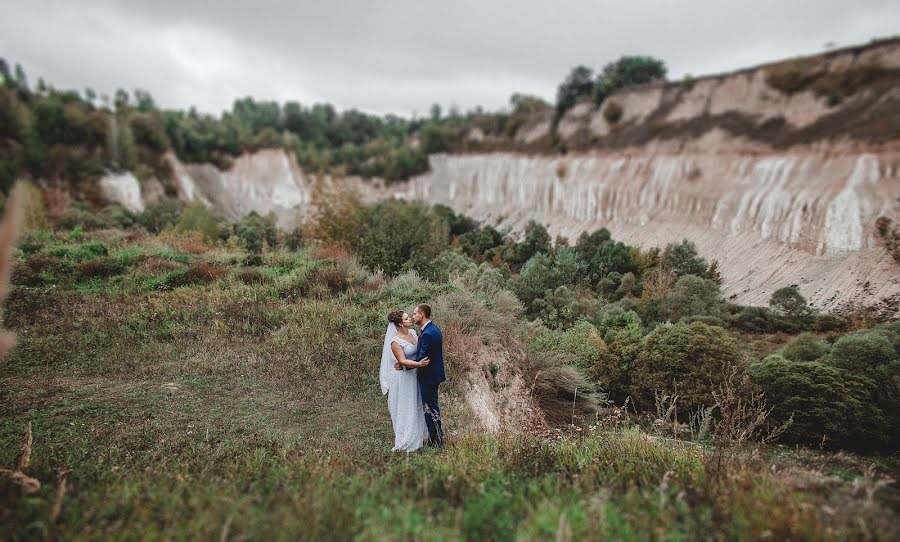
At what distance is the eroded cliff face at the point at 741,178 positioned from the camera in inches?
1000

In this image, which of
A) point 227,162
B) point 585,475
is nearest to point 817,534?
point 585,475

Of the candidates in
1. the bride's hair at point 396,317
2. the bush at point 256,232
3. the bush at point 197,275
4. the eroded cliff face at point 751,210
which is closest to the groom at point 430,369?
the bride's hair at point 396,317

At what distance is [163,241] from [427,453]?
613 inches

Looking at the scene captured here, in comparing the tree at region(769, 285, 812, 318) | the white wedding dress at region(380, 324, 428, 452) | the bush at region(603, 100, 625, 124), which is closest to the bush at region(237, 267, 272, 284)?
the white wedding dress at region(380, 324, 428, 452)

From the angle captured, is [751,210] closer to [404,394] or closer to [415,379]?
[415,379]

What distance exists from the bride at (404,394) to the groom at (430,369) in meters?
0.10

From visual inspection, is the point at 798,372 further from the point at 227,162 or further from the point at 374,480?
the point at 227,162

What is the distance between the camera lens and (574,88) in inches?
1976

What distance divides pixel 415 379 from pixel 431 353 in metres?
0.50

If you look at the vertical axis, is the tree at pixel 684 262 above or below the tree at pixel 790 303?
above

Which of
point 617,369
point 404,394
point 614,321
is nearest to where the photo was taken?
point 404,394

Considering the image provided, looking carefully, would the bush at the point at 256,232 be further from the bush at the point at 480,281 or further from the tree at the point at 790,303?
the tree at the point at 790,303

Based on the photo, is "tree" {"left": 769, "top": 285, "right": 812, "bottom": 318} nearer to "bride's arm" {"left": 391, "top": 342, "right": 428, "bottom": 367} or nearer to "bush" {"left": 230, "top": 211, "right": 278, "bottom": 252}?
"bride's arm" {"left": 391, "top": 342, "right": 428, "bottom": 367}

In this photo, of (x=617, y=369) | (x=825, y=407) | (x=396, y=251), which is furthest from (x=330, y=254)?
(x=825, y=407)
